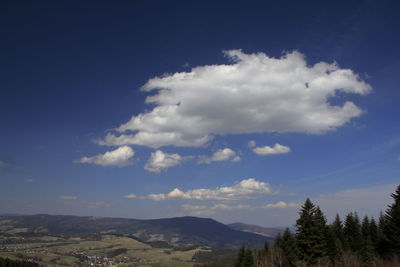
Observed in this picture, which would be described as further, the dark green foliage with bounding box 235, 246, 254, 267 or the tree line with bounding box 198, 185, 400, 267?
the dark green foliage with bounding box 235, 246, 254, 267

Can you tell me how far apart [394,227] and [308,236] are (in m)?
18.4

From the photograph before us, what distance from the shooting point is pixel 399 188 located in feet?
178

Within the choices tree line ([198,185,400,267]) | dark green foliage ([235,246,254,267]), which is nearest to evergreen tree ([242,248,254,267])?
dark green foliage ([235,246,254,267])

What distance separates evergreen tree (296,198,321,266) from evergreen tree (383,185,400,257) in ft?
54.2

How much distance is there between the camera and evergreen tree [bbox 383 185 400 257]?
2062 inches

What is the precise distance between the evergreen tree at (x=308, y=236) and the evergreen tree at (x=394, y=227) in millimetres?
16514

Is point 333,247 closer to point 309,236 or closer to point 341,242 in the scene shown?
point 341,242

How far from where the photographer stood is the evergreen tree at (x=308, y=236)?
149 ft

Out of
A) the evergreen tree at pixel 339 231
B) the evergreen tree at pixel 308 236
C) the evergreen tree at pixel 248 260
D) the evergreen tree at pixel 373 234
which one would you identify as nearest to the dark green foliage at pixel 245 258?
the evergreen tree at pixel 248 260

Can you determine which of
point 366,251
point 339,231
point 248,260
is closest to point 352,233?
point 339,231

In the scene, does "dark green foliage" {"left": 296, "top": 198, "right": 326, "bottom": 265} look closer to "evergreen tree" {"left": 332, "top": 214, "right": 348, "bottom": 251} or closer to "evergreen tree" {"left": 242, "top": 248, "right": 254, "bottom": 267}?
"evergreen tree" {"left": 332, "top": 214, "right": 348, "bottom": 251}

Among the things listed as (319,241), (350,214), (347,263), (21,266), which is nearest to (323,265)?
(319,241)

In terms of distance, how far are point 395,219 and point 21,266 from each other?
171m

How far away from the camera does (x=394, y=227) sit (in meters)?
53.0
